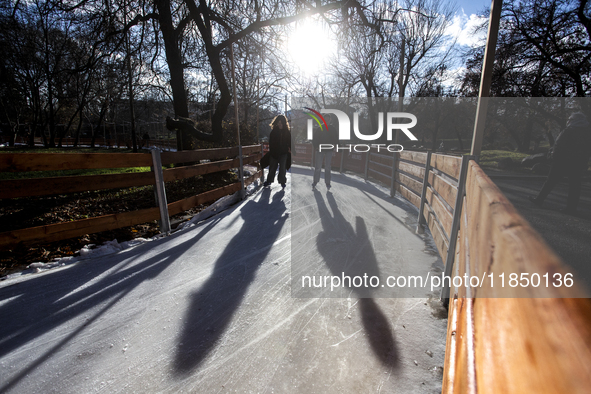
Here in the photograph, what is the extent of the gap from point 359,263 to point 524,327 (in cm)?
274

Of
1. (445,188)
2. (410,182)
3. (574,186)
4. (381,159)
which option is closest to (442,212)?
(445,188)

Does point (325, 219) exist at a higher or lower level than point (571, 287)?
lower

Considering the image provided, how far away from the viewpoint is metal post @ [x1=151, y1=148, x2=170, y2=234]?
3748mm

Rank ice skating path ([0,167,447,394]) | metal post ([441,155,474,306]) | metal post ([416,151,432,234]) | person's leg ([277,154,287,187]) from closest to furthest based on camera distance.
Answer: ice skating path ([0,167,447,394]) < metal post ([441,155,474,306]) < metal post ([416,151,432,234]) < person's leg ([277,154,287,187])

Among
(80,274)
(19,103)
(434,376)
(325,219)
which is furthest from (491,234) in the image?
(19,103)

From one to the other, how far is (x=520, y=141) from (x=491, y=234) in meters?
37.1

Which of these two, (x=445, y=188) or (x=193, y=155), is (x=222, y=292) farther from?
(x=193, y=155)

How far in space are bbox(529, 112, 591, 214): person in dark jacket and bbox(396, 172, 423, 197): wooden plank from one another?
3.12m

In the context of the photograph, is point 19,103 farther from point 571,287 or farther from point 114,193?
point 571,287

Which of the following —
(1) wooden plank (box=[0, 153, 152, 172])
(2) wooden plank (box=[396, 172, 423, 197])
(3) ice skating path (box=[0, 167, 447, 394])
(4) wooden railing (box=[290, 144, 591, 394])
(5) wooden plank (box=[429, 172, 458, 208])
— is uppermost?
(1) wooden plank (box=[0, 153, 152, 172])

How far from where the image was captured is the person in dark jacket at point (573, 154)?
5500 millimetres

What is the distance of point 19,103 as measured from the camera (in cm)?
2745

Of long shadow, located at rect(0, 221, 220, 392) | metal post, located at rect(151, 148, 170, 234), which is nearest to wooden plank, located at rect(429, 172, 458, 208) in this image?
long shadow, located at rect(0, 221, 220, 392)

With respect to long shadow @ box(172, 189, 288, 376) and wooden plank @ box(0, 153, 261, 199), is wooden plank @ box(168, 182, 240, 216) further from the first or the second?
long shadow @ box(172, 189, 288, 376)
